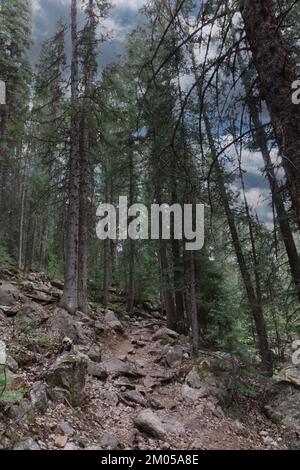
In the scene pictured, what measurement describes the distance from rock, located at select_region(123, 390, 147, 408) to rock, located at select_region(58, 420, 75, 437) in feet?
8.22

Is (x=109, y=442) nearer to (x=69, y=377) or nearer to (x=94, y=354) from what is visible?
(x=69, y=377)

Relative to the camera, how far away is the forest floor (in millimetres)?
5191

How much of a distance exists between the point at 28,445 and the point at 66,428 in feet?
3.66

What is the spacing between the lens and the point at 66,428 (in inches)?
208

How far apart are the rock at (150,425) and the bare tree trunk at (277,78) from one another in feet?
16.9

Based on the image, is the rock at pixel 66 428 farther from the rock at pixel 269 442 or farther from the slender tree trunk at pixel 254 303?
the slender tree trunk at pixel 254 303

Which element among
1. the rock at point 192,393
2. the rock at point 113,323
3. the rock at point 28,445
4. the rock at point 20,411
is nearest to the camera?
the rock at point 28,445

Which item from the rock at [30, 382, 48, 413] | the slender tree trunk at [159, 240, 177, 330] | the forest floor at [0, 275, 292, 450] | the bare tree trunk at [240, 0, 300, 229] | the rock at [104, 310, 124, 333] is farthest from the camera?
the slender tree trunk at [159, 240, 177, 330]

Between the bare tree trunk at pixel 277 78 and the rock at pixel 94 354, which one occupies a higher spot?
the bare tree trunk at pixel 277 78

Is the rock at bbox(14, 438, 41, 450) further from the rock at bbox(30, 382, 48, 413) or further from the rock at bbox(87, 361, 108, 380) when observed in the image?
the rock at bbox(87, 361, 108, 380)

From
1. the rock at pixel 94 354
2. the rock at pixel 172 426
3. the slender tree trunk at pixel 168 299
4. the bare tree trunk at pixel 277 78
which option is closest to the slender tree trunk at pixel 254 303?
the slender tree trunk at pixel 168 299

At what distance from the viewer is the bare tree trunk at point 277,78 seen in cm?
284

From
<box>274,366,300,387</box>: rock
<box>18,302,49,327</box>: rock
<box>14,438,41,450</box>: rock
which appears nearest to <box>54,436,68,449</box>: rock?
<box>14,438,41,450</box>: rock
